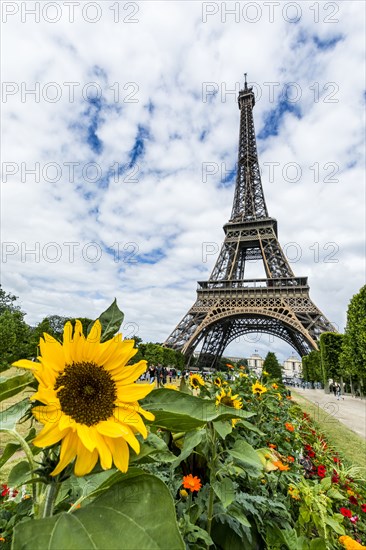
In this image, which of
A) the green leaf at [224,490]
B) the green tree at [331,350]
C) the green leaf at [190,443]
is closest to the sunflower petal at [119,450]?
the green leaf at [190,443]

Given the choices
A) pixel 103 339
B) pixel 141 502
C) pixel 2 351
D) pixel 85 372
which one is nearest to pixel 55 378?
pixel 85 372

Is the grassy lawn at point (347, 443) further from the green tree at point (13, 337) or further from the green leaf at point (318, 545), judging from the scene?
the green tree at point (13, 337)

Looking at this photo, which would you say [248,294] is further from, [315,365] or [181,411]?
[181,411]

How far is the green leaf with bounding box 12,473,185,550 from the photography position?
531mm

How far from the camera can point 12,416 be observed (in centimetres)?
72

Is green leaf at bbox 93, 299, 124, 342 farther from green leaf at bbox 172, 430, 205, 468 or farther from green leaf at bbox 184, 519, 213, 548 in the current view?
green leaf at bbox 184, 519, 213, 548

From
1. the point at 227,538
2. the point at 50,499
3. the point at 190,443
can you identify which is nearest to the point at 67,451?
the point at 50,499

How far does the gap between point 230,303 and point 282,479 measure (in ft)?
91.3

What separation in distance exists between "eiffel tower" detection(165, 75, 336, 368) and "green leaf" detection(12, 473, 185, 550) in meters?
26.4

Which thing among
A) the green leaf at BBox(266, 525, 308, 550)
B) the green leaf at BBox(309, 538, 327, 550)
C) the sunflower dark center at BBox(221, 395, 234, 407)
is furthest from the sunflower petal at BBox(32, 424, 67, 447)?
the sunflower dark center at BBox(221, 395, 234, 407)

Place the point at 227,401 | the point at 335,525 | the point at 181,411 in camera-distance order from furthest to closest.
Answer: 1. the point at 227,401
2. the point at 335,525
3. the point at 181,411

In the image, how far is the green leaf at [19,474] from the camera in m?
0.73

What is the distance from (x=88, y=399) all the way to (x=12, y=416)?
167 mm

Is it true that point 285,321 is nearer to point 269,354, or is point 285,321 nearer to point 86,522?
point 269,354
